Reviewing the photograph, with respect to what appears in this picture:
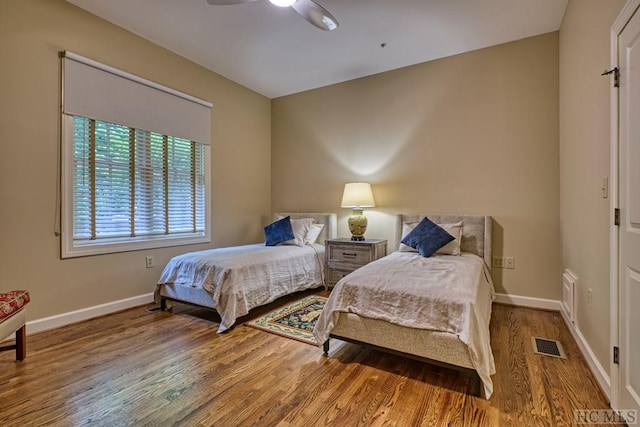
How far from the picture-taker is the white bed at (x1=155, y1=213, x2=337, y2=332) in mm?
2709

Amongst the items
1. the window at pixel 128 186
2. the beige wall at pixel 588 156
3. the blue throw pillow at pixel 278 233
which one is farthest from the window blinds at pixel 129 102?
the beige wall at pixel 588 156

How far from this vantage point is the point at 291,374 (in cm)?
195

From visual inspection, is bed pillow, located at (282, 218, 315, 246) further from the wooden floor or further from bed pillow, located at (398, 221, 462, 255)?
the wooden floor

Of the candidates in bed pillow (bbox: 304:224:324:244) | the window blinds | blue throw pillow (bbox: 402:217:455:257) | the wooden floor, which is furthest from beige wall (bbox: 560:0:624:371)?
the window blinds

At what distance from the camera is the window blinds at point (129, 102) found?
108 inches

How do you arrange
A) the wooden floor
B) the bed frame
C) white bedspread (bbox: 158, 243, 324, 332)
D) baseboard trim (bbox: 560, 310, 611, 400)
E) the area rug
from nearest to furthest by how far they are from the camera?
the wooden floor → baseboard trim (bbox: 560, 310, 611, 400) → the area rug → white bedspread (bbox: 158, 243, 324, 332) → the bed frame

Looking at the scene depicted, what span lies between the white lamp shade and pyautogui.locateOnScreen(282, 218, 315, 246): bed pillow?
2.06 ft

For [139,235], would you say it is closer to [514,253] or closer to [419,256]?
[419,256]

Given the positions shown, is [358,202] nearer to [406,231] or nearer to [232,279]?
[406,231]

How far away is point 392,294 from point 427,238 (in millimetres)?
1301

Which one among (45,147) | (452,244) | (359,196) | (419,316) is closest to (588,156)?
(452,244)

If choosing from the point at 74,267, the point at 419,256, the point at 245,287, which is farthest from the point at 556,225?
the point at 74,267

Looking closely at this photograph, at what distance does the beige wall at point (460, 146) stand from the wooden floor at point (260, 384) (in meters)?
1.12

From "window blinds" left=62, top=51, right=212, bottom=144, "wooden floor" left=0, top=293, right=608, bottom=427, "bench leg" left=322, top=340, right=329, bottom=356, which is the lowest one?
"wooden floor" left=0, top=293, right=608, bottom=427
